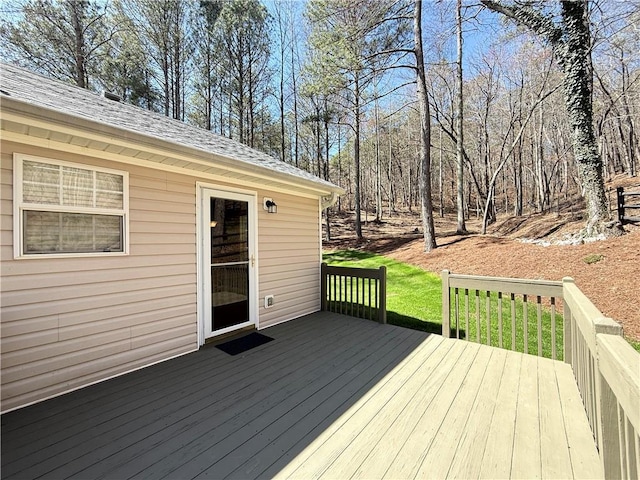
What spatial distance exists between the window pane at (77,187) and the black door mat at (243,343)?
2.15 m

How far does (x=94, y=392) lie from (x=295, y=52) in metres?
15.6

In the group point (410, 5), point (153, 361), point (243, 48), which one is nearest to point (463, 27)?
point (410, 5)

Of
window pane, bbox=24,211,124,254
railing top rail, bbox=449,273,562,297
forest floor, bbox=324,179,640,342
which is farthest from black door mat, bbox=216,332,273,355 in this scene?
forest floor, bbox=324,179,640,342

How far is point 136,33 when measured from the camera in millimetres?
10055

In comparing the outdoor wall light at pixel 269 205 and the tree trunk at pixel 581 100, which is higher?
the tree trunk at pixel 581 100

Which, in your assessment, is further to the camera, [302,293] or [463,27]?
[463,27]

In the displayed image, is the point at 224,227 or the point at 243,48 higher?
the point at 243,48

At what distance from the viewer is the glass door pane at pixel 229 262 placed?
12.0 ft

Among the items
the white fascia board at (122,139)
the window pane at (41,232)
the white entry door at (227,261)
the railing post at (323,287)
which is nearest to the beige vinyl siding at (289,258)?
the railing post at (323,287)

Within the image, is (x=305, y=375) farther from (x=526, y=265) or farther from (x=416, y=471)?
(x=526, y=265)

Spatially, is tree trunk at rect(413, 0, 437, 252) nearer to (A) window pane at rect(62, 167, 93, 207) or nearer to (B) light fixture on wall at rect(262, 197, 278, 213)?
(B) light fixture on wall at rect(262, 197, 278, 213)

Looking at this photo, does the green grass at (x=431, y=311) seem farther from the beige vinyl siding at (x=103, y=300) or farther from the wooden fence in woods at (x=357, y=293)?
the beige vinyl siding at (x=103, y=300)

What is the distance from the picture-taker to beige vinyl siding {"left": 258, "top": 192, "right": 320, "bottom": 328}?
169 inches

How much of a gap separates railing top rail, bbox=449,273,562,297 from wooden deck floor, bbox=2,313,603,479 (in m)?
0.74
